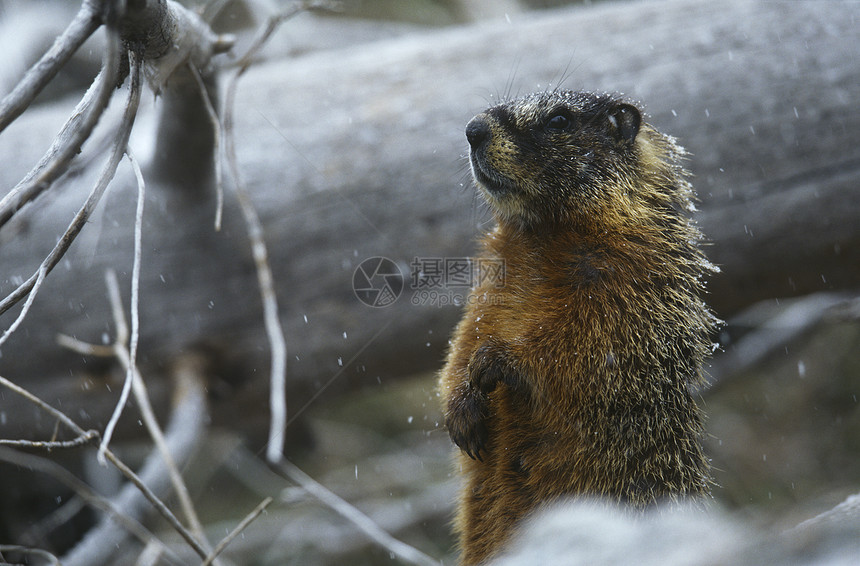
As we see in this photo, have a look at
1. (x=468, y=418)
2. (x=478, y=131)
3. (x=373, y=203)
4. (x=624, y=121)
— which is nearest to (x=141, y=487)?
(x=468, y=418)

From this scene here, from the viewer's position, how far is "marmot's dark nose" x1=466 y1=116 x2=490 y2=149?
2.46 m

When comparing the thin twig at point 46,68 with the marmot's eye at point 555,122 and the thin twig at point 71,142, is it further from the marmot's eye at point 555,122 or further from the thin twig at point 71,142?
the marmot's eye at point 555,122

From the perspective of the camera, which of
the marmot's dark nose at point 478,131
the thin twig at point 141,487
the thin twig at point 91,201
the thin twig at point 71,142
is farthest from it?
the marmot's dark nose at point 478,131

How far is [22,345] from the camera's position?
3779 millimetres

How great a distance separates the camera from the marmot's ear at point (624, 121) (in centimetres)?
261

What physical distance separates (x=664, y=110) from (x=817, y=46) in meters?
0.97

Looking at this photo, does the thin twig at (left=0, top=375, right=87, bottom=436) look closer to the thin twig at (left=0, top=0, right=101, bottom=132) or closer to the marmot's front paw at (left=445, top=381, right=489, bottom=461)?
the thin twig at (left=0, top=0, right=101, bottom=132)

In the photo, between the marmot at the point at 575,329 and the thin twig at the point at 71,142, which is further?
the marmot at the point at 575,329

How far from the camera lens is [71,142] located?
1.51 metres

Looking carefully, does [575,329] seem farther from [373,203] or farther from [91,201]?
[373,203]

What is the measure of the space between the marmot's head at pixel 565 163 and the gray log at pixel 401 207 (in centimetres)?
114

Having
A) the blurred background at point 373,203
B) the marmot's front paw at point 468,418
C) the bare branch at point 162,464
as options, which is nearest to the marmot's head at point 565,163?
the marmot's front paw at point 468,418

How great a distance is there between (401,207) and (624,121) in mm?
1604

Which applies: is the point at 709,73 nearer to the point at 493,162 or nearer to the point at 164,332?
the point at 493,162
